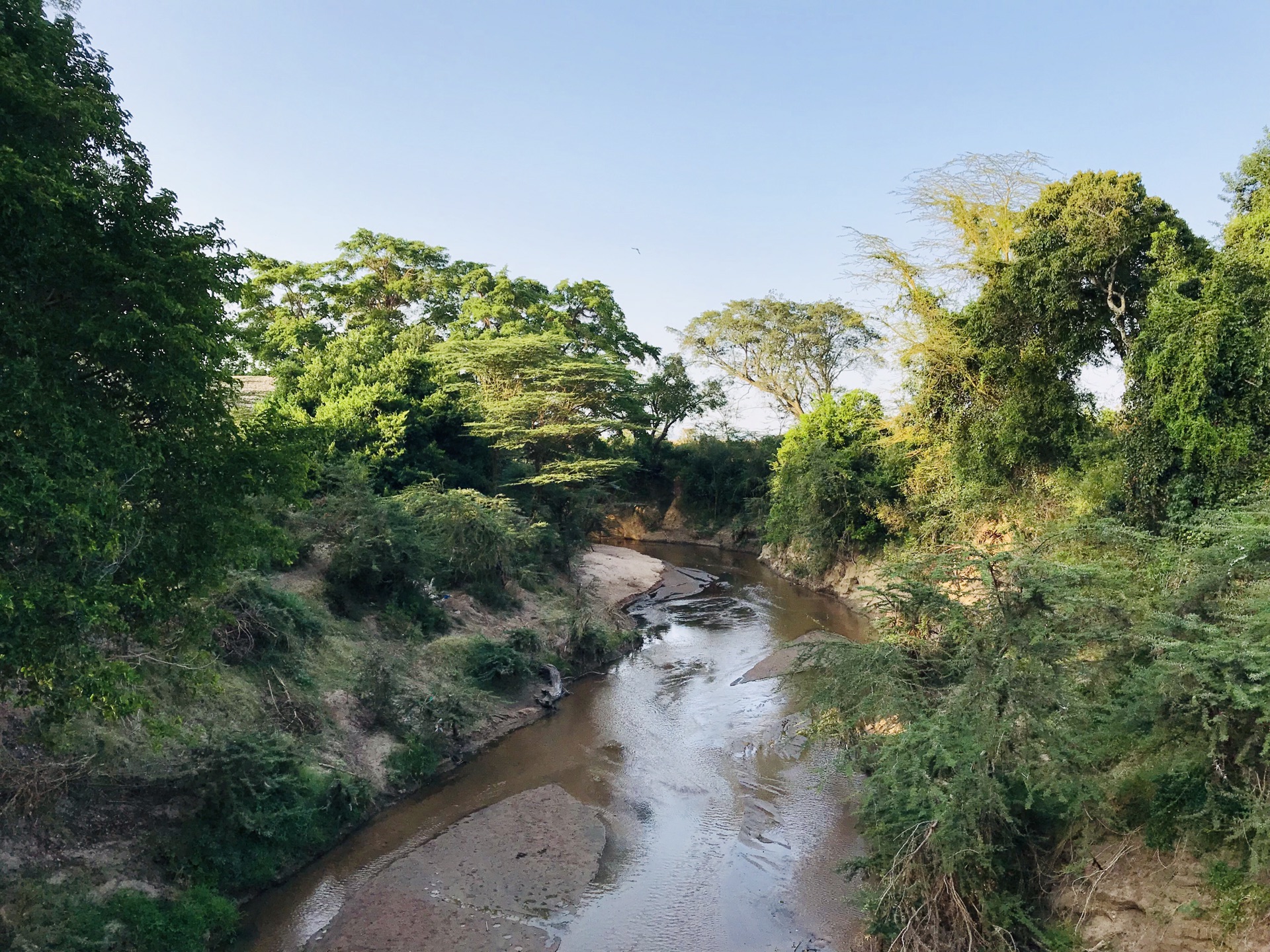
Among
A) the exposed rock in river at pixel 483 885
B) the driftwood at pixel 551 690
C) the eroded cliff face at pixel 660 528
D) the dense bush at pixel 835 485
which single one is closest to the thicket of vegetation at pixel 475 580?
the driftwood at pixel 551 690

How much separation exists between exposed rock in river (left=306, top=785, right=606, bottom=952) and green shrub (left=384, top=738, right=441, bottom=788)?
1565 mm

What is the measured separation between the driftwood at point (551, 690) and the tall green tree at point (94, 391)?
10338 millimetres

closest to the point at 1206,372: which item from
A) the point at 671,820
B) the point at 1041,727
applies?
the point at 1041,727

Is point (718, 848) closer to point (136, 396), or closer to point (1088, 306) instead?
point (136, 396)

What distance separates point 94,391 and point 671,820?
10179 millimetres

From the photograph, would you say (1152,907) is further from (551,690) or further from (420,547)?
(420,547)

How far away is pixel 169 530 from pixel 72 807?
4119 mm

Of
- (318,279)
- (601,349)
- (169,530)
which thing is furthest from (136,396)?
(601,349)

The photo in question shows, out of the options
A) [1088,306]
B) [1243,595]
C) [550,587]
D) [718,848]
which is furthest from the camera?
[550,587]

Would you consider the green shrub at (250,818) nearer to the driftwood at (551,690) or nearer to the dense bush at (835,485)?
the driftwood at (551,690)

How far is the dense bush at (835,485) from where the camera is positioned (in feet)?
94.6

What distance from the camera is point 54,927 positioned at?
25.4 feet

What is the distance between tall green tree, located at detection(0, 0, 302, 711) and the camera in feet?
20.2

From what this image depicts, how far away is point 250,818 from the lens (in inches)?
399
